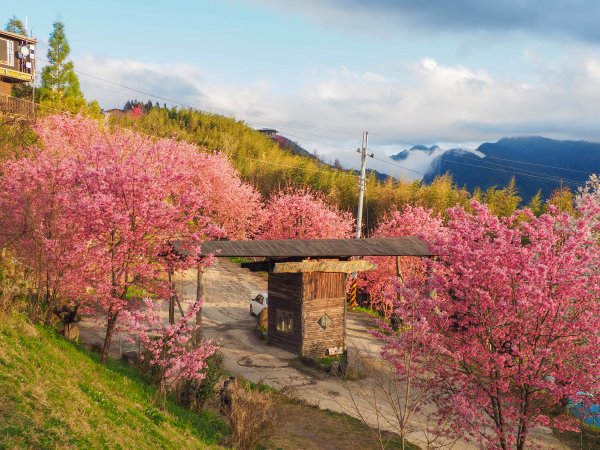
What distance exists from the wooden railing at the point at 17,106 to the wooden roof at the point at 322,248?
2346 cm

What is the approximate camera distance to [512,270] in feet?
34.0

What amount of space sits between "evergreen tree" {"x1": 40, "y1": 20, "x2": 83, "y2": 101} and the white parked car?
25.4m

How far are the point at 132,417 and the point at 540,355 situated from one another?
8.31 metres

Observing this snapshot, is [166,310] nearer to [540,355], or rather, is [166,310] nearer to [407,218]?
[407,218]

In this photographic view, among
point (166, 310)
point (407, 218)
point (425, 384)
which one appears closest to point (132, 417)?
point (425, 384)

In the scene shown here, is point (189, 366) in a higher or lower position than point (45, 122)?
lower

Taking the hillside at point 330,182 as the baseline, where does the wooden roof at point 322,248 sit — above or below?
below

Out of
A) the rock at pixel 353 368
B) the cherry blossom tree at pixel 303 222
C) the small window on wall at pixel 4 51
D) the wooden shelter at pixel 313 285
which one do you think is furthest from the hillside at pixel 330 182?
the rock at pixel 353 368

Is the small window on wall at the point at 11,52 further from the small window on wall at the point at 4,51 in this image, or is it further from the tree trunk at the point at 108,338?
the tree trunk at the point at 108,338

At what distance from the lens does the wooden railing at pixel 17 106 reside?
1407 inches

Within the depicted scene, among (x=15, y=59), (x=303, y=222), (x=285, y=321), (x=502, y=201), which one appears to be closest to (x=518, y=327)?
(x=285, y=321)

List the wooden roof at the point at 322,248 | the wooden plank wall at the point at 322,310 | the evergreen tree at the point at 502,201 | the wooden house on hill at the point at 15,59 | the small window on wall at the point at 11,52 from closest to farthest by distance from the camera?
the wooden roof at the point at 322,248 → the wooden plank wall at the point at 322,310 → the evergreen tree at the point at 502,201 → the wooden house on hill at the point at 15,59 → the small window on wall at the point at 11,52

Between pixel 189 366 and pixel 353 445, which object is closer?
pixel 189 366

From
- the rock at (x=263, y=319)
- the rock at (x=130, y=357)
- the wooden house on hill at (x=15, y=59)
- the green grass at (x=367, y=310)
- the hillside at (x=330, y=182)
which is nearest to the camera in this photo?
the rock at (x=130, y=357)
